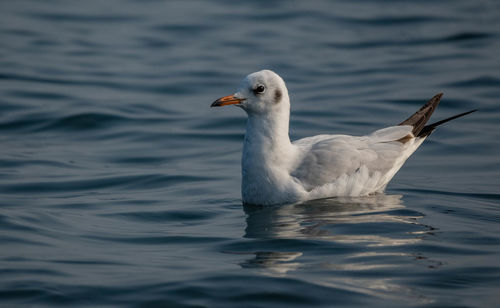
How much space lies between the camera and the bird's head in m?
7.87

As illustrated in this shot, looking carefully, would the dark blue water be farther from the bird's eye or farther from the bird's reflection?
the bird's eye

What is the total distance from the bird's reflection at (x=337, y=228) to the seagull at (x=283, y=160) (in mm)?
136

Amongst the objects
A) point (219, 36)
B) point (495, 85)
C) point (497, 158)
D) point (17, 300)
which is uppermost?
point (219, 36)

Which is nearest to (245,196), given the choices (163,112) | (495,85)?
(163,112)

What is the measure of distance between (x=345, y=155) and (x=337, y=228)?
1283 mm

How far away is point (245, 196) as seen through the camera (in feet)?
26.7

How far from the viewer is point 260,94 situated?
7.91m

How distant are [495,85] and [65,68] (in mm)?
8254

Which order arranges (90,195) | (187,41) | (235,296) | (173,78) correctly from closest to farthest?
(235,296), (90,195), (173,78), (187,41)

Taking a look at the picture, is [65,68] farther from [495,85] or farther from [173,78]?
[495,85]

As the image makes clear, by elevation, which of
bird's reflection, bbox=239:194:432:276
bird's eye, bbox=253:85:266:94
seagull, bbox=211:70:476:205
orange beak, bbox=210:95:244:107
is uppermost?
bird's eye, bbox=253:85:266:94

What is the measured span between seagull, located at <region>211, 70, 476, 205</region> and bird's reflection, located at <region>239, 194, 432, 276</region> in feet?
0.45

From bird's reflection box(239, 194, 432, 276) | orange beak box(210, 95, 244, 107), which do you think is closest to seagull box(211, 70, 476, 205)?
orange beak box(210, 95, 244, 107)

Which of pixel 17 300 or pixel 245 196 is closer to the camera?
pixel 17 300
